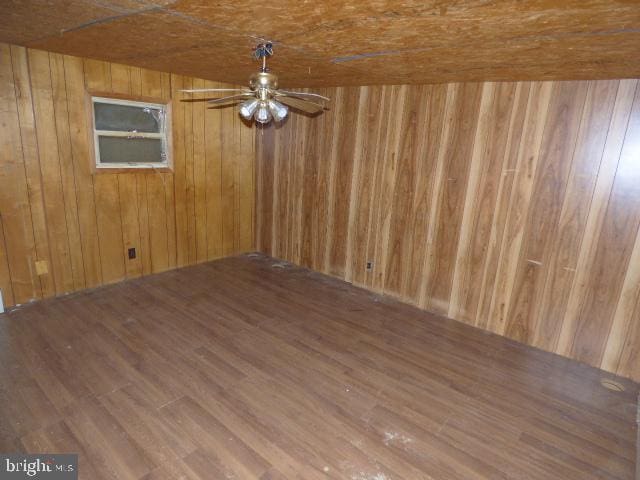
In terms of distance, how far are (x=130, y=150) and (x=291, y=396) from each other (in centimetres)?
293

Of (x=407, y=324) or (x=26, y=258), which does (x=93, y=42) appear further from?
(x=407, y=324)

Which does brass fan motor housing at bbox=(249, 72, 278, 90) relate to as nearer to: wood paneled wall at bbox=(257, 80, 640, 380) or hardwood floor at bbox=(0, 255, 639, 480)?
hardwood floor at bbox=(0, 255, 639, 480)

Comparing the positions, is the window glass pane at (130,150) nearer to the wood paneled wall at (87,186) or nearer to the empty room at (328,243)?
the empty room at (328,243)

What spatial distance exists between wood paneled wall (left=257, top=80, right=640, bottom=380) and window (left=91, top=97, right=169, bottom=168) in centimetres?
147

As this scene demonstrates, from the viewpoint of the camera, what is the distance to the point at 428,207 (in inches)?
135

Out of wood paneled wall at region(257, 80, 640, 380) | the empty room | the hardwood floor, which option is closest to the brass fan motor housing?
the empty room

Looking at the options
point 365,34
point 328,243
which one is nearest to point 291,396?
point 365,34

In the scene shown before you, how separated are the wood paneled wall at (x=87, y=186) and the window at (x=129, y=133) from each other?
0.11 m

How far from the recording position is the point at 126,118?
141 inches

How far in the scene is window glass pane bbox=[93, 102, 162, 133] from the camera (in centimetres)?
342

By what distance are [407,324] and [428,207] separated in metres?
1.11

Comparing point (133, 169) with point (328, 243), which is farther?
point (328, 243)

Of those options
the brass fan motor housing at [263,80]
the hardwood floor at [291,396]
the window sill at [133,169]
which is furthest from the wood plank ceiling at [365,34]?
the hardwood floor at [291,396]

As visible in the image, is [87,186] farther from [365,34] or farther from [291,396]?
[365,34]
